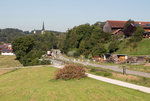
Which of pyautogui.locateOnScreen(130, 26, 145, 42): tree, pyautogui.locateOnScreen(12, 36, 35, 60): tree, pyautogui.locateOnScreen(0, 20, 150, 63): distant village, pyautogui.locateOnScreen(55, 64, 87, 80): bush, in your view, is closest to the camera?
pyautogui.locateOnScreen(55, 64, 87, 80): bush

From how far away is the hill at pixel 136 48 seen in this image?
41938 mm

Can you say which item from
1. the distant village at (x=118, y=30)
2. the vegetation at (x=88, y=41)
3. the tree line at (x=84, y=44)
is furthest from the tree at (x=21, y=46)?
the vegetation at (x=88, y=41)

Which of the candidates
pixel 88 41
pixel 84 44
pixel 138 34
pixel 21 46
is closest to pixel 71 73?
pixel 138 34

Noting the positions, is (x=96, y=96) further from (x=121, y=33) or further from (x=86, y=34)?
(x=86, y=34)

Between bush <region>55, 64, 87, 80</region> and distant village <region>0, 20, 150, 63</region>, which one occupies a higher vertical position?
distant village <region>0, 20, 150, 63</region>

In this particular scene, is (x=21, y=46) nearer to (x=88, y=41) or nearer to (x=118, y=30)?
(x=88, y=41)

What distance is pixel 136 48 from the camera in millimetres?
44656

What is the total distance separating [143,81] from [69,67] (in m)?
8.71

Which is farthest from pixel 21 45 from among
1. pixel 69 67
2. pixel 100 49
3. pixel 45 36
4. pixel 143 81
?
pixel 45 36

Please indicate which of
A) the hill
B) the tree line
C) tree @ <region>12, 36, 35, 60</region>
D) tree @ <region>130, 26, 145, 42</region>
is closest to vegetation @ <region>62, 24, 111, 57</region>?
the tree line

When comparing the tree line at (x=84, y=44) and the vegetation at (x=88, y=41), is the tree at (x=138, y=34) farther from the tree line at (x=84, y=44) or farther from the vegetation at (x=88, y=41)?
the vegetation at (x=88, y=41)

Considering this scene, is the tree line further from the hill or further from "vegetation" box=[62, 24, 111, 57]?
the hill

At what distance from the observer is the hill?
41938 mm

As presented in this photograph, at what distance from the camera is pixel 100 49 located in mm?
48656
